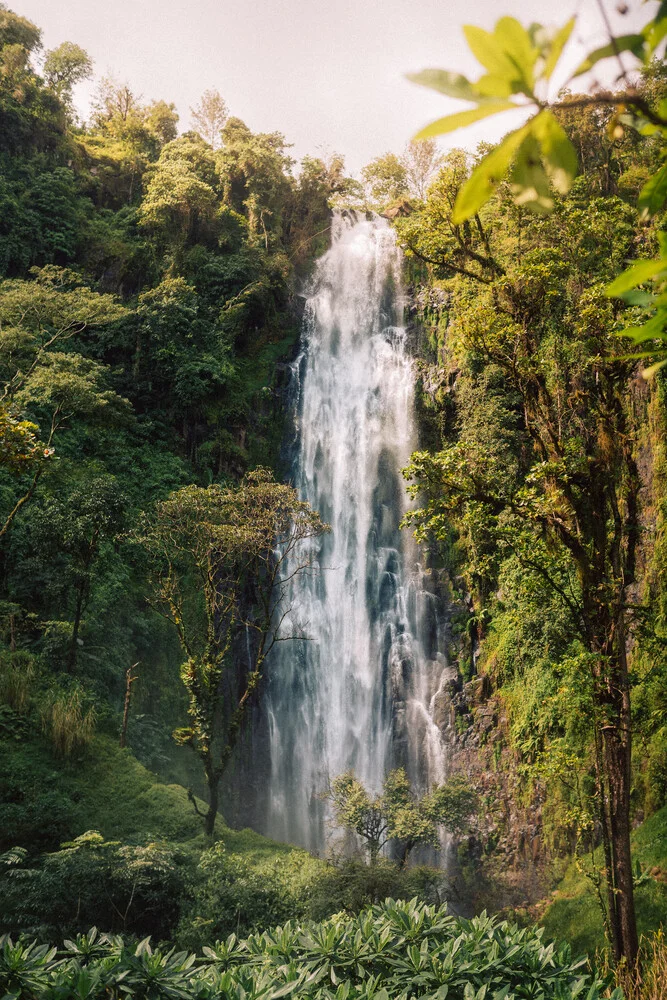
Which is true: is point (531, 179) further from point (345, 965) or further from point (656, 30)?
point (345, 965)

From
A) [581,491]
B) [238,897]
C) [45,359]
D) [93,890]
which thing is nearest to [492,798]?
[238,897]

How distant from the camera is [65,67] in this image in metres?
21.7

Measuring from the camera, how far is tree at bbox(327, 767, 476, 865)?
9969 mm

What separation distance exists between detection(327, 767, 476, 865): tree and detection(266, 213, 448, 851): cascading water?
120 inches

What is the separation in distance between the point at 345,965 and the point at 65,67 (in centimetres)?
2548

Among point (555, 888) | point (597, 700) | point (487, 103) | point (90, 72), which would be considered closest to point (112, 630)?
point (555, 888)

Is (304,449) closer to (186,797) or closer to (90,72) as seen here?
(186,797)

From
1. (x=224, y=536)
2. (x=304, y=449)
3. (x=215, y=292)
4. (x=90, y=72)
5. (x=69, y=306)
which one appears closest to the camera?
(x=224, y=536)

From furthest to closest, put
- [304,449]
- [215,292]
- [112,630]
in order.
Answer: [215,292], [304,449], [112,630]

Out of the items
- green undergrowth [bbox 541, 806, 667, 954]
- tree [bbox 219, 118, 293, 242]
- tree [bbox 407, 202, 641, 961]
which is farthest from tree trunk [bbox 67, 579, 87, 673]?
tree [bbox 219, 118, 293, 242]

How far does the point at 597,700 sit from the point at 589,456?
1927 mm

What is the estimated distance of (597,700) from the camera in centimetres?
548

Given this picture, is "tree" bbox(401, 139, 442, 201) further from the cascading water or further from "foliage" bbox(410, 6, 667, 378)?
"foliage" bbox(410, 6, 667, 378)

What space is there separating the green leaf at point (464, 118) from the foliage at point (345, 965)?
3.18 meters
